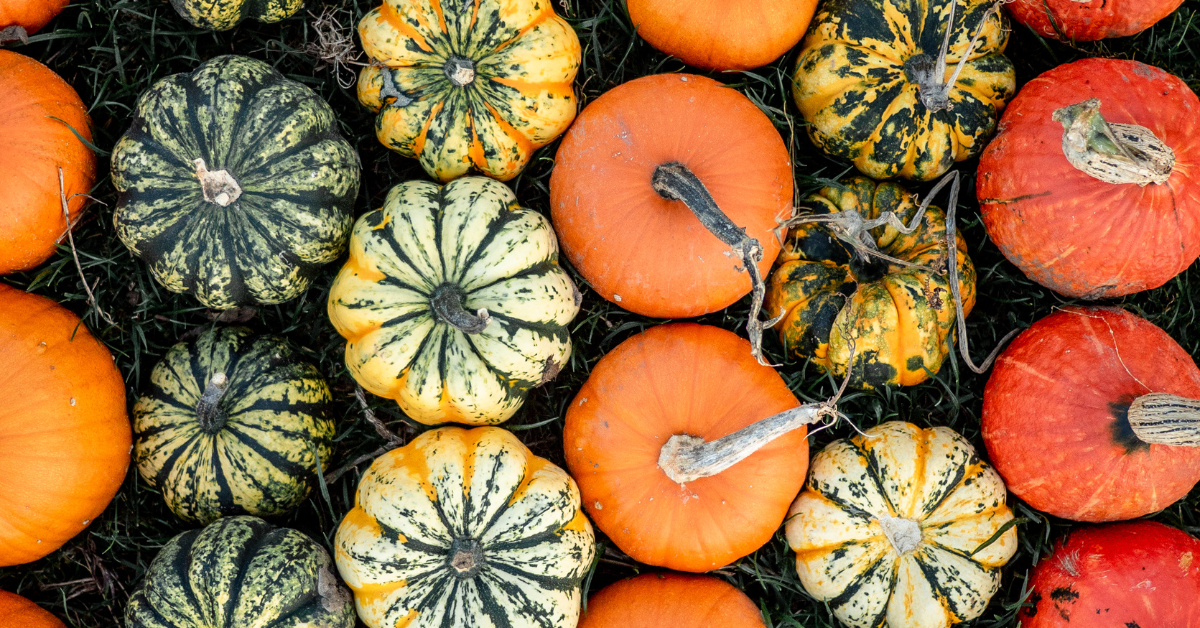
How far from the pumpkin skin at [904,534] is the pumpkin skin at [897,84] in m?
1.06

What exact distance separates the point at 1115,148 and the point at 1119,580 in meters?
1.47

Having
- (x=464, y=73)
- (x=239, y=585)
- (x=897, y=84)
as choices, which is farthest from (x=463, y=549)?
(x=897, y=84)

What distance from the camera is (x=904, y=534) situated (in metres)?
2.82

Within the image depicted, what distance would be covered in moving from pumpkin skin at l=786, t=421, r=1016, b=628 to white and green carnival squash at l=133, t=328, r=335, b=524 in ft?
5.93

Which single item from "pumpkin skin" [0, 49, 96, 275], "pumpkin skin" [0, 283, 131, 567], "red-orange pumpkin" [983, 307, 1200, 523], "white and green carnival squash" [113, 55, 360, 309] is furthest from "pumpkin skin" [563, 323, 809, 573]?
"pumpkin skin" [0, 49, 96, 275]

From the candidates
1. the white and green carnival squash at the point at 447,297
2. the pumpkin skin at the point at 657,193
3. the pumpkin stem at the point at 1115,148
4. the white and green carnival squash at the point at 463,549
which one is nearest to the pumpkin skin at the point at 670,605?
the white and green carnival squash at the point at 463,549

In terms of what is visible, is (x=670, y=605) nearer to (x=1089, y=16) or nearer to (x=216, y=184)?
(x=216, y=184)

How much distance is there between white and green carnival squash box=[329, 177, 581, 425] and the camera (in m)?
2.69

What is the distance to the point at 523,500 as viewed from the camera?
8.92 ft

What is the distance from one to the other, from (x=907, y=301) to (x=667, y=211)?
90 cm

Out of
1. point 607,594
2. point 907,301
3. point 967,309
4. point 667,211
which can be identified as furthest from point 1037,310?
point 607,594

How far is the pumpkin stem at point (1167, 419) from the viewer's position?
8.43 ft

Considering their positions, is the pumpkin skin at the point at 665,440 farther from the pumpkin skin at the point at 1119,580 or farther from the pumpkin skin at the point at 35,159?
the pumpkin skin at the point at 35,159

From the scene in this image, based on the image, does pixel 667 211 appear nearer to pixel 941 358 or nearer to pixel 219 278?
pixel 941 358
